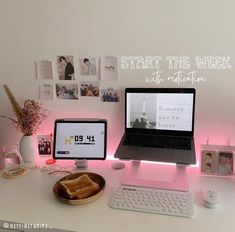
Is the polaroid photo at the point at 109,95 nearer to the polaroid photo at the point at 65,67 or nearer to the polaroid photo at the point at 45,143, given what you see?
the polaroid photo at the point at 65,67

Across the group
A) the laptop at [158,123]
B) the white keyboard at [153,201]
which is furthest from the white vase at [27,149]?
the white keyboard at [153,201]

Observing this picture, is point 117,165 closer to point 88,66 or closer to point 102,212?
point 102,212

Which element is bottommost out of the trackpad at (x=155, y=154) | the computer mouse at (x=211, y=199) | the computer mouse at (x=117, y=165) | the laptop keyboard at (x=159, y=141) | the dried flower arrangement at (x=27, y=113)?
the computer mouse at (x=211, y=199)

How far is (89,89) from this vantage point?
5.46ft

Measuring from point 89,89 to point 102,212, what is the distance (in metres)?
A: 0.76

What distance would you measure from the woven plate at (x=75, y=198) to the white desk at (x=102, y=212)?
0.02 meters

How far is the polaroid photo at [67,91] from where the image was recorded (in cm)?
168

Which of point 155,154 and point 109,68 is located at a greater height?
point 109,68

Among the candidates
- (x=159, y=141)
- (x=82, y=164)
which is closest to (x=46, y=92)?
(x=82, y=164)

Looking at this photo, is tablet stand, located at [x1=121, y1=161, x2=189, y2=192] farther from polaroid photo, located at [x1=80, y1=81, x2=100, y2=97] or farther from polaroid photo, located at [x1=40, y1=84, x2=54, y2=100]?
polaroid photo, located at [x1=40, y1=84, x2=54, y2=100]

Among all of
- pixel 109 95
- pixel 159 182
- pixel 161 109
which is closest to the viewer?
pixel 159 182

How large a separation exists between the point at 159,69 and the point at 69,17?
59cm

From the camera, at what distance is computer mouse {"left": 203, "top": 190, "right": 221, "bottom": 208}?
117 cm

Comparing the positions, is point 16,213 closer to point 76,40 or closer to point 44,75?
point 44,75
